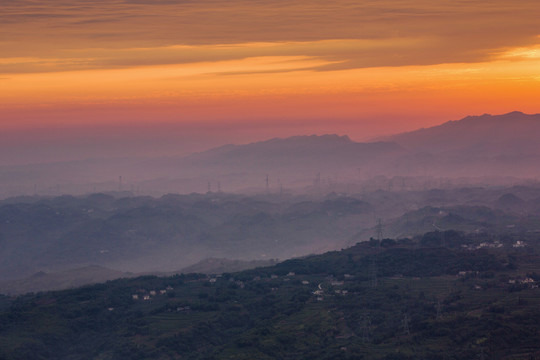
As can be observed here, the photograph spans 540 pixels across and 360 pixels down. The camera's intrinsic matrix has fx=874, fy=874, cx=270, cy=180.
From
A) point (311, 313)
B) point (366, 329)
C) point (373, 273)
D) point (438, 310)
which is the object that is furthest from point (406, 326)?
point (373, 273)

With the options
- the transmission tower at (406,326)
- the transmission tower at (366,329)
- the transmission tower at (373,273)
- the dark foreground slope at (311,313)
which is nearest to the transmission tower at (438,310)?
the dark foreground slope at (311,313)

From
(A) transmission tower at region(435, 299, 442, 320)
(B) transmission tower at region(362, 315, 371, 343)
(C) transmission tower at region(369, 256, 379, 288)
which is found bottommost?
(B) transmission tower at region(362, 315, 371, 343)

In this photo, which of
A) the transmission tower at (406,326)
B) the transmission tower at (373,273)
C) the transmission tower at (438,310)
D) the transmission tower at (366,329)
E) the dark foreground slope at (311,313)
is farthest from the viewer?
the transmission tower at (373,273)

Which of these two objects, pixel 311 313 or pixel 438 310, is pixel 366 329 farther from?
pixel 311 313

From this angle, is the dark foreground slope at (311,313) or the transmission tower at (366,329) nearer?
the dark foreground slope at (311,313)

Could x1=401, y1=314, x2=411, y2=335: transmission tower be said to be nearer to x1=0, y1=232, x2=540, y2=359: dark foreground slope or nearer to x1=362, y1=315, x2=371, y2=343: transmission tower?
x1=0, y1=232, x2=540, y2=359: dark foreground slope

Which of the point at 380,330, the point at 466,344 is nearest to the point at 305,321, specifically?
the point at 380,330

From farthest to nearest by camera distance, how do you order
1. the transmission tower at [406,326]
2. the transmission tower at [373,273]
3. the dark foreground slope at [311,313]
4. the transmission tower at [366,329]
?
the transmission tower at [373,273] → the transmission tower at [366,329] → the transmission tower at [406,326] → the dark foreground slope at [311,313]

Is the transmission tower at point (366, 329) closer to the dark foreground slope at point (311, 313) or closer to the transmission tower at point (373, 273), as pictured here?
the dark foreground slope at point (311, 313)

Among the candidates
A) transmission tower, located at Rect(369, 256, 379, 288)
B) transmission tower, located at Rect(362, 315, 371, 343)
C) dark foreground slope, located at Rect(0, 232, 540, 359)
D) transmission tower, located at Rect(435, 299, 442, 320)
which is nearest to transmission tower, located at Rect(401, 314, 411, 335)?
dark foreground slope, located at Rect(0, 232, 540, 359)
